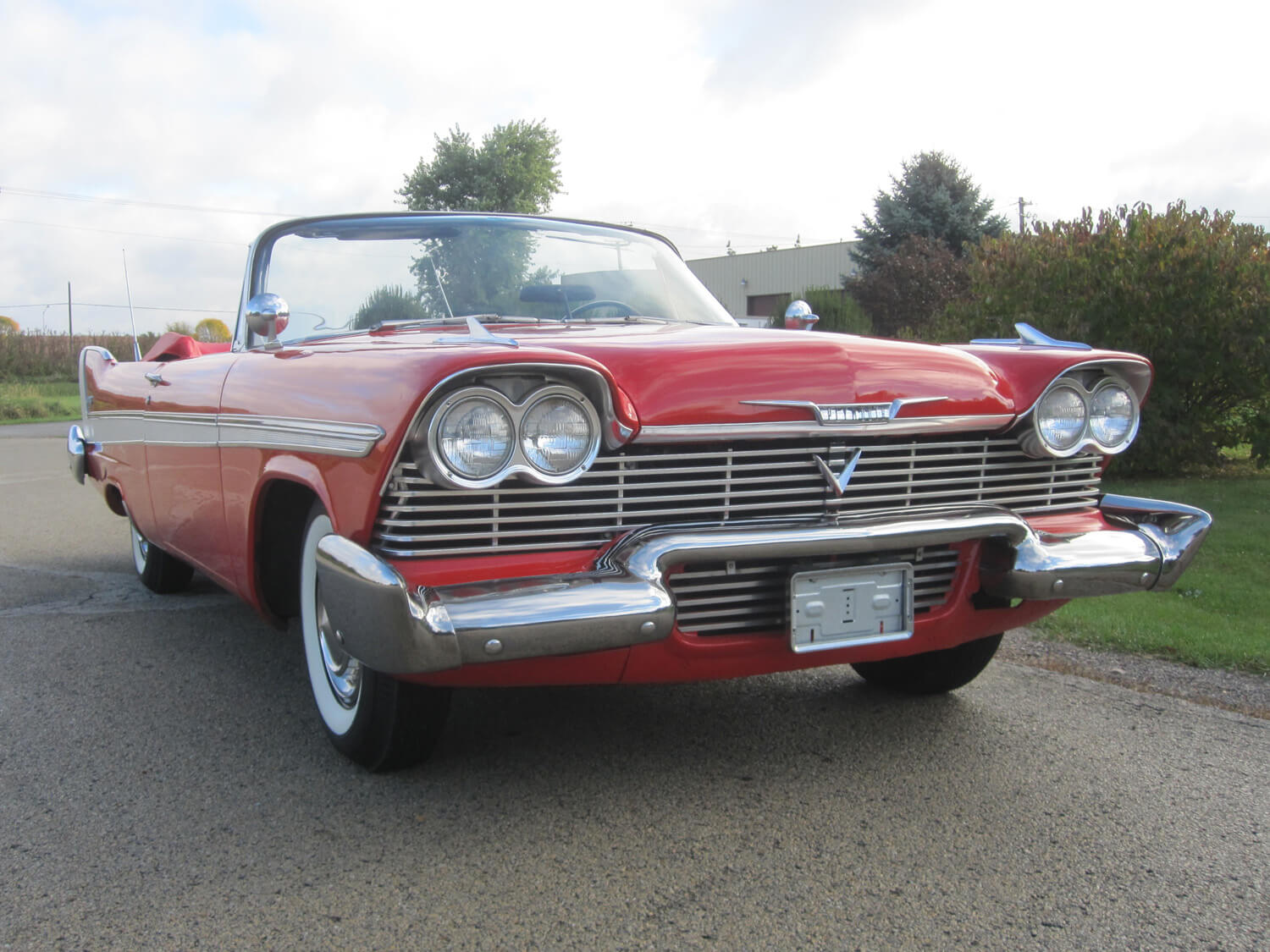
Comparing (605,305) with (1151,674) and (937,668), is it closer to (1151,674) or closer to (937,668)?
(937,668)

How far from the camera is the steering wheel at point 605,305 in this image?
11.5 ft

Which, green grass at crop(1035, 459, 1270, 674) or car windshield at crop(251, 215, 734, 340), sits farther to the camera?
green grass at crop(1035, 459, 1270, 674)

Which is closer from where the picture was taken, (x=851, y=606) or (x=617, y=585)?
(x=617, y=585)

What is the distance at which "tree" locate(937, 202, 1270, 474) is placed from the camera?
807cm

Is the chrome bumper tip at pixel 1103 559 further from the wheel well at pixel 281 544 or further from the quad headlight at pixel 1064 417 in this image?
the wheel well at pixel 281 544

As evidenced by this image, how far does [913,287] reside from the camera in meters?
19.1

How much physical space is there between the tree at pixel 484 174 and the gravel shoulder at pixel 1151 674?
101 ft

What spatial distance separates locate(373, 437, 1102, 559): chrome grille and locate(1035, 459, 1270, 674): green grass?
1.63m

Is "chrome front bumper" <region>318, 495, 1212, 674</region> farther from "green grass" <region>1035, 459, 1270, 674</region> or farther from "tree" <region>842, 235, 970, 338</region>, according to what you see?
"tree" <region>842, 235, 970, 338</region>

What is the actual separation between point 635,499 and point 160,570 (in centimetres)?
324

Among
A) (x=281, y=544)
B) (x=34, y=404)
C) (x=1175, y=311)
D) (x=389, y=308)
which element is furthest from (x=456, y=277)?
(x=34, y=404)

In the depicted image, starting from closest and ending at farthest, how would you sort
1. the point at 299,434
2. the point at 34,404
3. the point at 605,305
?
1. the point at 299,434
2. the point at 605,305
3. the point at 34,404

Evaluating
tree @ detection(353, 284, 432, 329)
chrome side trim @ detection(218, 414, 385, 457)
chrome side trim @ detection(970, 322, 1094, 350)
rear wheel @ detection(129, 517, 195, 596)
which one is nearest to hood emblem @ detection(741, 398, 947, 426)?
chrome side trim @ detection(970, 322, 1094, 350)

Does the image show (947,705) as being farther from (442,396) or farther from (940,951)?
(442,396)
